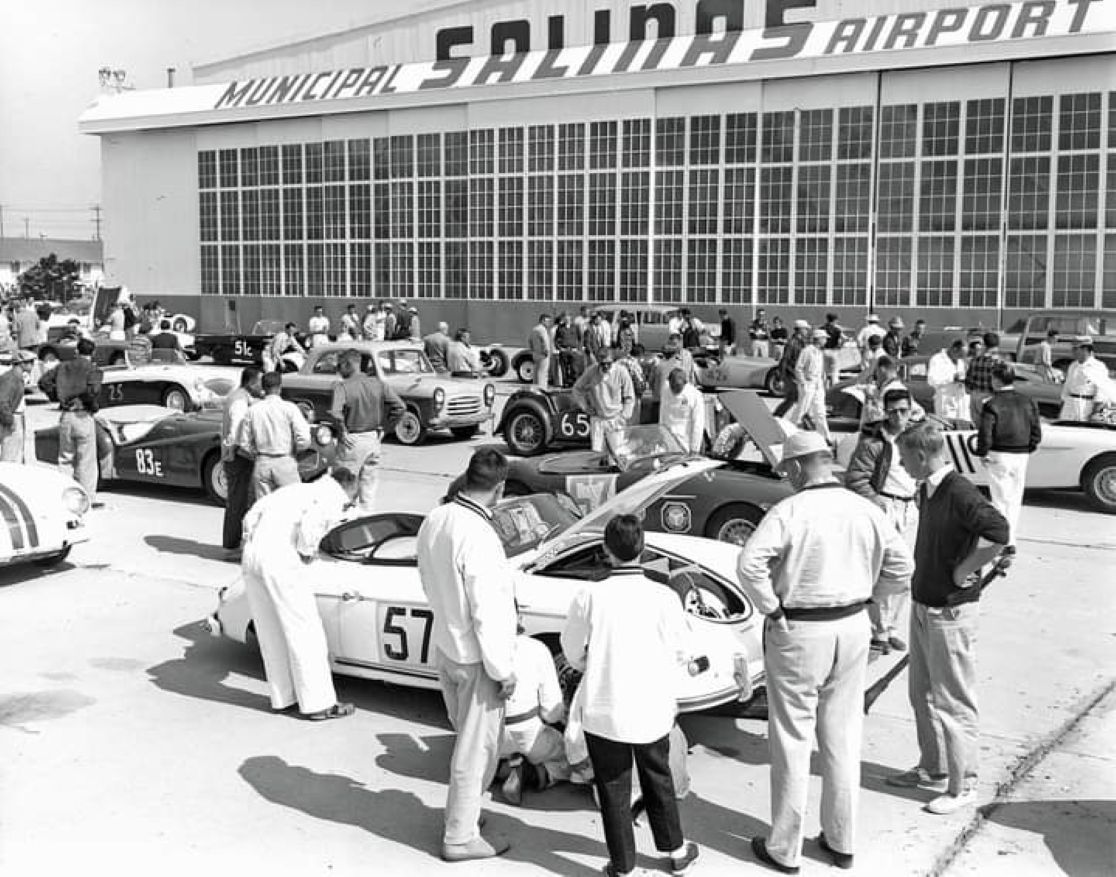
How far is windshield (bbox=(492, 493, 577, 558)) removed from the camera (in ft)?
23.5

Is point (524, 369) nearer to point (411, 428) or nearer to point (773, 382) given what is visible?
point (773, 382)

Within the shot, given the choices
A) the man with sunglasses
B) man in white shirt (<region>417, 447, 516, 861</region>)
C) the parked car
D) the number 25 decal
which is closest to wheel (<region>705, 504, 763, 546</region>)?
the man with sunglasses

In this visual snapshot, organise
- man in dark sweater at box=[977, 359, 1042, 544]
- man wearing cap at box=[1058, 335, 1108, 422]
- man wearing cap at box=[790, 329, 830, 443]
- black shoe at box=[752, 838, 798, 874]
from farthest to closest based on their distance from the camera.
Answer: man wearing cap at box=[790, 329, 830, 443] → man wearing cap at box=[1058, 335, 1108, 422] → man in dark sweater at box=[977, 359, 1042, 544] → black shoe at box=[752, 838, 798, 874]

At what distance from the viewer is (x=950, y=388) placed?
1418 centimetres

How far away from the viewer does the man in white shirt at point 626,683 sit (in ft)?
15.6

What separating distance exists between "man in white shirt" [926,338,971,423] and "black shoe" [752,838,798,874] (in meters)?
9.26

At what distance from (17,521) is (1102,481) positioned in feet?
35.5

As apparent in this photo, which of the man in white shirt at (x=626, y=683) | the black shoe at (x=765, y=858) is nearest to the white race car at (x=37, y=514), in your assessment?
the man in white shirt at (x=626, y=683)

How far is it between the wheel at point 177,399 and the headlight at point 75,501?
8.31 metres

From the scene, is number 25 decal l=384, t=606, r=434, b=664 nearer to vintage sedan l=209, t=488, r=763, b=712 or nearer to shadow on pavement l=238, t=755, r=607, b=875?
vintage sedan l=209, t=488, r=763, b=712

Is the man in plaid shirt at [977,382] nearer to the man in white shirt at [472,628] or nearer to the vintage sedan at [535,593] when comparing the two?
the vintage sedan at [535,593]

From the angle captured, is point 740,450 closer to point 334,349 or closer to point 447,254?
point 334,349

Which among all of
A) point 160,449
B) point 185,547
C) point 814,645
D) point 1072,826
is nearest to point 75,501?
point 185,547

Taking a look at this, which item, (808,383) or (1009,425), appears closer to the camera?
(1009,425)
